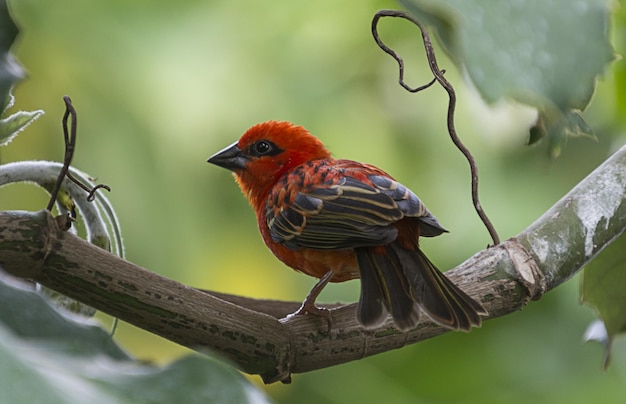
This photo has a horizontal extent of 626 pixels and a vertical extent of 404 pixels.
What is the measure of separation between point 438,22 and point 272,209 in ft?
4.23

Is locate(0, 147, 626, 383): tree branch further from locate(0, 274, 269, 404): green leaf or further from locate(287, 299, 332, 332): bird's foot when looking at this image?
locate(0, 274, 269, 404): green leaf

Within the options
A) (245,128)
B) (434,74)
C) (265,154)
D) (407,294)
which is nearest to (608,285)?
(407,294)

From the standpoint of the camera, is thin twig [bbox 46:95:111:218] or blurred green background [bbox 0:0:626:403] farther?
blurred green background [bbox 0:0:626:403]

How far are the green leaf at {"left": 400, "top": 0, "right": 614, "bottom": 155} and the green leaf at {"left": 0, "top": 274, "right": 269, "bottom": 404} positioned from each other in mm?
305

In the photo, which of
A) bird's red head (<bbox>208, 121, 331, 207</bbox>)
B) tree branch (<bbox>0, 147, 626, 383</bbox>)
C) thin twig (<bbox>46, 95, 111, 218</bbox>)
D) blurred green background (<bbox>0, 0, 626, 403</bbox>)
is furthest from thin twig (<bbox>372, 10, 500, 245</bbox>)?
blurred green background (<bbox>0, 0, 626, 403</bbox>)

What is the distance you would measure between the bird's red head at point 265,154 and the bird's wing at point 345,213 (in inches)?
8.9

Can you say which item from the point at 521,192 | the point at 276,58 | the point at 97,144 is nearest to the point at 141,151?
the point at 97,144

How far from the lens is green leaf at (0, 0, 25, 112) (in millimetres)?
903

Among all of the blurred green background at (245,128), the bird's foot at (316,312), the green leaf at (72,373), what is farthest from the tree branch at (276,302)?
the blurred green background at (245,128)

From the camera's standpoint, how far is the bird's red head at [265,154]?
6.59ft

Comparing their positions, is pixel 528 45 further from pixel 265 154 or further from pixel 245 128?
pixel 245 128

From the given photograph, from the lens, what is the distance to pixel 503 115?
10.4 ft

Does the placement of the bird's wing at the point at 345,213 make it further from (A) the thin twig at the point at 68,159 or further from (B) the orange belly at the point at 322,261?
(A) the thin twig at the point at 68,159

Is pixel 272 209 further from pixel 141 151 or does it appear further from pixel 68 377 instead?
pixel 141 151
